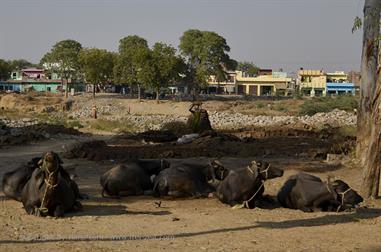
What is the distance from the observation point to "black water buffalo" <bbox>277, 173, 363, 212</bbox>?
11.8 metres

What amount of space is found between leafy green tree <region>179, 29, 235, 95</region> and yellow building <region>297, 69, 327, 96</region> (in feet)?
78.1

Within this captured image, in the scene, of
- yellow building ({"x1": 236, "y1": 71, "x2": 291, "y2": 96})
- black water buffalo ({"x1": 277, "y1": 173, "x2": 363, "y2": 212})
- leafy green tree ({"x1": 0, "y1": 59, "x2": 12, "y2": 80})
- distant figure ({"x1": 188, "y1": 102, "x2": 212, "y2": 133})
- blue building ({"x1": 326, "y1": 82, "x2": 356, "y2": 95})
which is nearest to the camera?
black water buffalo ({"x1": 277, "y1": 173, "x2": 363, "y2": 212})

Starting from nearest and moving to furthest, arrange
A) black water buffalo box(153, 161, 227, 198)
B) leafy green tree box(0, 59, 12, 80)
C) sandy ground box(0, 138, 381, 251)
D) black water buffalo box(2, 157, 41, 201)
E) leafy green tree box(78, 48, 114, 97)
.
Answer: sandy ground box(0, 138, 381, 251)
black water buffalo box(2, 157, 41, 201)
black water buffalo box(153, 161, 227, 198)
leafy green tree box(78, 48, 114, 97)
leafy green tree box(0, 59, 12, 80)

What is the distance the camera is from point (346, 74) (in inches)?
5635

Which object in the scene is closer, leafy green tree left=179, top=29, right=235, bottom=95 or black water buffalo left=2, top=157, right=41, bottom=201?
black water buffalo left=2, top=157, right=41, bottom=201

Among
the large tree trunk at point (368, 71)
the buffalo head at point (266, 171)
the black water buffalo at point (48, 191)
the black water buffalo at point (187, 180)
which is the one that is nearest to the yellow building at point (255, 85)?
the large tree trunk at point (368, 71)

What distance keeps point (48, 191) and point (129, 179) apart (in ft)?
10.3

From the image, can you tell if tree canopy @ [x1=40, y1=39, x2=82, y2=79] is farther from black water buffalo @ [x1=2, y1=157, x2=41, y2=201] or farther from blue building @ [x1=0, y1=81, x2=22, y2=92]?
black water buffalo @ [x1=2, y1=157, x2=41, y2=201]

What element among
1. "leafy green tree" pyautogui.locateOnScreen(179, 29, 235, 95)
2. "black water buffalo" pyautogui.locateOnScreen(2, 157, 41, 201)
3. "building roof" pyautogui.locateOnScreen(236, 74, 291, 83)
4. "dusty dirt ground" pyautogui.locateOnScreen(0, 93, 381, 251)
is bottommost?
"dusty dirt ground" pyautogui.locateOnScreen(0, 93, 381, 251)

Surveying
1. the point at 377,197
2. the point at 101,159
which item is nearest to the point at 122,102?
the point at 101,159

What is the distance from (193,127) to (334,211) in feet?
44.8

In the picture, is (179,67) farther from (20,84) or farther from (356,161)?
(356,161)

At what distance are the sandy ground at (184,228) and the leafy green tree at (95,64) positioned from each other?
214 ft

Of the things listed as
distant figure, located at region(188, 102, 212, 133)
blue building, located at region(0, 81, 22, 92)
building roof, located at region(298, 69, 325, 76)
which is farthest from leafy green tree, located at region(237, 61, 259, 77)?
distant figure, located at region(188, 102, 212, 133)
